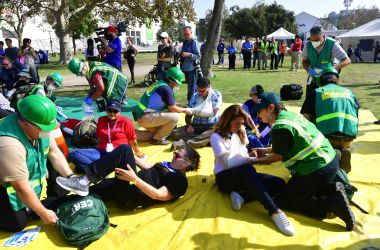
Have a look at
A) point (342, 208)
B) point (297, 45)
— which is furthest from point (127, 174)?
point (297, 45)

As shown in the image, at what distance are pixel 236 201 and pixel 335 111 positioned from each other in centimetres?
155

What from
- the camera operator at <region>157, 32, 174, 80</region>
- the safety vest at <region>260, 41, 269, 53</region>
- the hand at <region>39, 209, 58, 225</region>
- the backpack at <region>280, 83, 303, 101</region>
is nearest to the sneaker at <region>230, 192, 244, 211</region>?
the hand at <region>39, 209, 58, 225</region>

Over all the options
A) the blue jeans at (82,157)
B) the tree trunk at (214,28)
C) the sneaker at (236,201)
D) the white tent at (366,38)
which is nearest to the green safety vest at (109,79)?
the blue jeans at (82,157)

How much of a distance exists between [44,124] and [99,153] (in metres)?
1.89

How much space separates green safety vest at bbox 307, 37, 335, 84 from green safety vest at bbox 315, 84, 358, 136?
65.2 inches

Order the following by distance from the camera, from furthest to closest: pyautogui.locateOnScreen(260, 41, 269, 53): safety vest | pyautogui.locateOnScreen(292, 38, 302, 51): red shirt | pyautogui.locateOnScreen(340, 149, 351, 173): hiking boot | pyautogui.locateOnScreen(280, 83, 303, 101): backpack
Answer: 1. pyautogui.locateOnScreen(260, 41, 269, 53): safety vest
2. pyautogui.locateOnScreen(292, 38, 302, 51): red shirt
3. pyautogui.locateOnScreen(280, 83, 303, 101): backpack
4. pyautogui.locateOnScreen(340, 149, 351, 173): hiking boot

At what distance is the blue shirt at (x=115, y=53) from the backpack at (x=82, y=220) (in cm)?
540

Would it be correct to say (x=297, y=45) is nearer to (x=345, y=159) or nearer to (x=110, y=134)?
(x=345, y=159)

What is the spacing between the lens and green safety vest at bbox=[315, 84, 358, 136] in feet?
12.7

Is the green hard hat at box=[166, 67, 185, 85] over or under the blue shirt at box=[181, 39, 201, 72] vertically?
under

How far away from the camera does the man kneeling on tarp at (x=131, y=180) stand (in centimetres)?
313

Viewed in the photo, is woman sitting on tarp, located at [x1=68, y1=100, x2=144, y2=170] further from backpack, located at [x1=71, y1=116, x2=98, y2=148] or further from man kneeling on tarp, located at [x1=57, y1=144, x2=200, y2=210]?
man kneeling on tarp, located at [x1=57, y1=144, x2=200, y2=210]

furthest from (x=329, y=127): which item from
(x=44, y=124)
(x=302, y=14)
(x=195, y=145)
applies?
(x=302, y=14)

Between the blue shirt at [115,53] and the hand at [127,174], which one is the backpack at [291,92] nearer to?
the blue shirt at [115,53]
